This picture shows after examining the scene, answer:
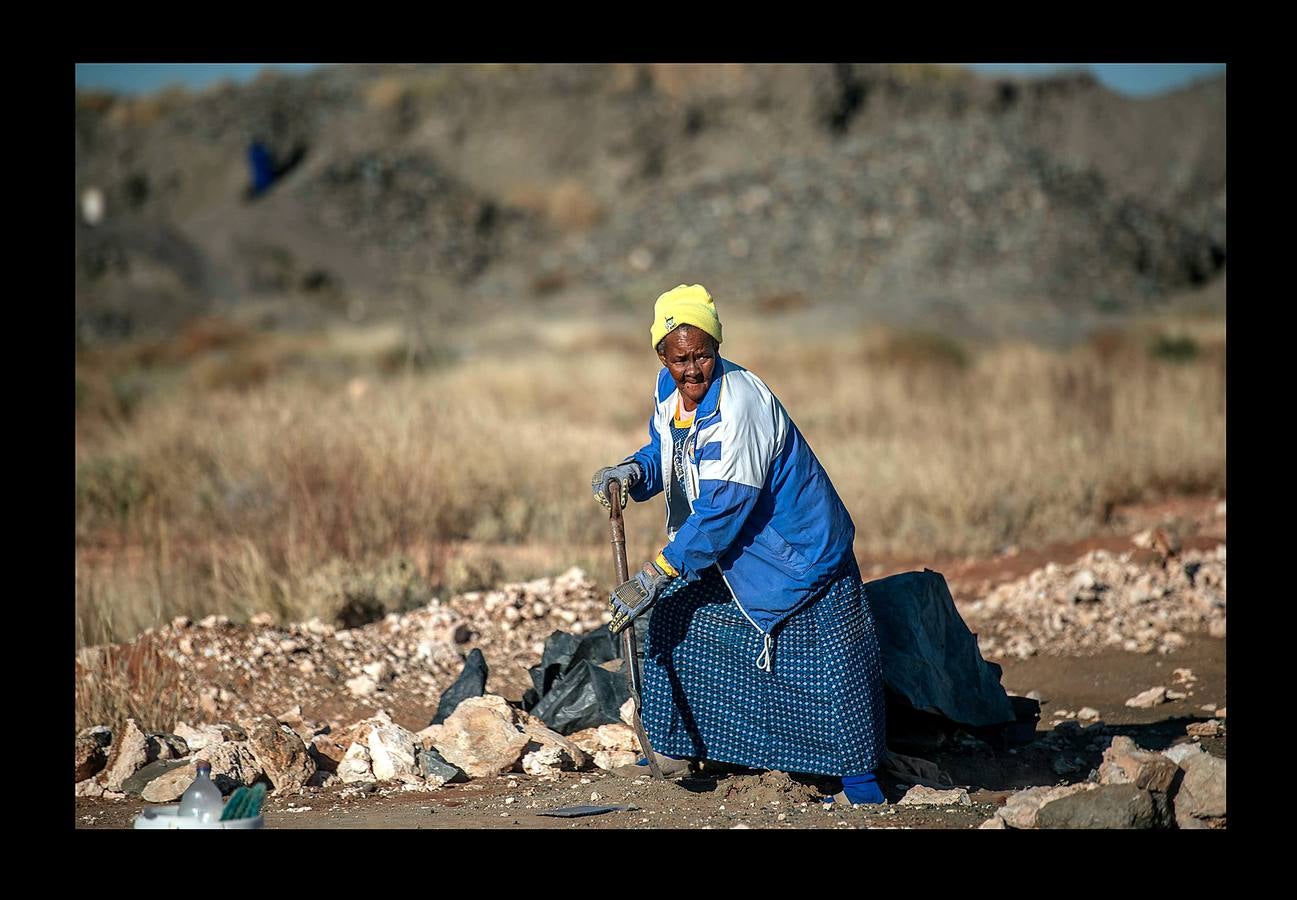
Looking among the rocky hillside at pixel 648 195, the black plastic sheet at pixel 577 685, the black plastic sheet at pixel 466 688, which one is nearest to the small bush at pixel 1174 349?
the rocky hillside at pixel 648 195

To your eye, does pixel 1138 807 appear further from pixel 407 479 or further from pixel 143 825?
pixel 407 479

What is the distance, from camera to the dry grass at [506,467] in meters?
7.57

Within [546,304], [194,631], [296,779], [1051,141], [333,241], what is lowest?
[296,779]

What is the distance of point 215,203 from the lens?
45.0m

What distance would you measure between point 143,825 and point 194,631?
112 inches

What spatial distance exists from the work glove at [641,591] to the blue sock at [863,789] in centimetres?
86

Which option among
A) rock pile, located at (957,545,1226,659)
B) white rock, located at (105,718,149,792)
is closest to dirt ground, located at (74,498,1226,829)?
white rock, located at (105,718,149,792)

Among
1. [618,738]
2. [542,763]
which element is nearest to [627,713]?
[618,738]

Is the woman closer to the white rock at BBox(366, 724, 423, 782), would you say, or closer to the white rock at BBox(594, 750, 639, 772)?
the white rock at BBox(594, 750, 639, 772)

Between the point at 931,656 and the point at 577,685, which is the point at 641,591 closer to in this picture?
the point at 931,656

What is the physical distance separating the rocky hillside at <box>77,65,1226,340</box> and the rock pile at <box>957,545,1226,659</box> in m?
14.8

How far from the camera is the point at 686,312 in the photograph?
13.0 feet

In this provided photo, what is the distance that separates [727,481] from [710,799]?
1.21 m

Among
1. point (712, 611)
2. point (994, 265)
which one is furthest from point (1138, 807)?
point (994, 265)
